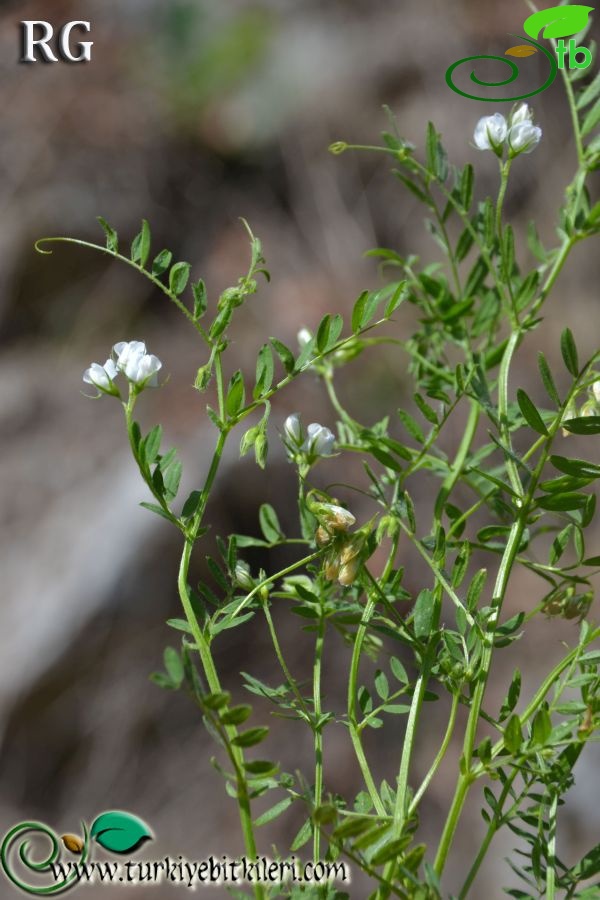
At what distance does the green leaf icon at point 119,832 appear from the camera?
1.66 ft

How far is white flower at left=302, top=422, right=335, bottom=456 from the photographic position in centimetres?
46

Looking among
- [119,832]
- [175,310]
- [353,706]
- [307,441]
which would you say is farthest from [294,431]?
[175,310]

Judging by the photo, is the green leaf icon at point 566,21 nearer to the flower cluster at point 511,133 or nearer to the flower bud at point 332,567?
the flower cluster at point 511,133

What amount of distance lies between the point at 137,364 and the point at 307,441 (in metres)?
0.09

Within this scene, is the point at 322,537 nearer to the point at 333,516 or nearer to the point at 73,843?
the point at 333,516

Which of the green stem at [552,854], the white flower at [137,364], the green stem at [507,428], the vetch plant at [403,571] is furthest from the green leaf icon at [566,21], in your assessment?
the green stem at [552,854]

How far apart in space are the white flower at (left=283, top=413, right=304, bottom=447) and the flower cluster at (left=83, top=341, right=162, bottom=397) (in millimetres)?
67

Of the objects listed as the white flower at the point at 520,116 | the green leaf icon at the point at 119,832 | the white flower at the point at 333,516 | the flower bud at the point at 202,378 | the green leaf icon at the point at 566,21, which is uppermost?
the green leaf icon at the point at 566,21

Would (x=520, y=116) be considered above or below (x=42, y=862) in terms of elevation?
above

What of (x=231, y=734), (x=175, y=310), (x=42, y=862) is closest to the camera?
(x=231, y=734)

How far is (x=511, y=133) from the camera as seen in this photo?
1.65 ft

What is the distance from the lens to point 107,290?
96.3 inches

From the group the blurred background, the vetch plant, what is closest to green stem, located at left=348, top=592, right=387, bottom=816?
the vetch plant

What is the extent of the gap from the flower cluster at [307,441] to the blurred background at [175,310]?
1.41 meters
